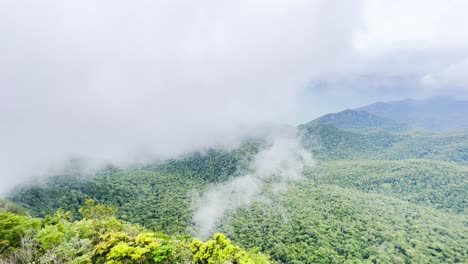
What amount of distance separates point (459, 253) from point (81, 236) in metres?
102

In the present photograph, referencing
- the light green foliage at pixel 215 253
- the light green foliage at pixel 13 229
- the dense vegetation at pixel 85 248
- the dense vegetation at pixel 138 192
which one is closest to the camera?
the dense vegetation at pixel 85 248

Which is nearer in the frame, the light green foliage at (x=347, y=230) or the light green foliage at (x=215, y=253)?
the light green foliage at (x=215, y=253)

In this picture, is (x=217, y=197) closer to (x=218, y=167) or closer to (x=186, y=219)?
(x=186, y=219)

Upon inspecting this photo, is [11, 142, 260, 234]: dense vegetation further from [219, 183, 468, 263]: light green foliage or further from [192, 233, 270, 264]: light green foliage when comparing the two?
[192, 233, 270, 264]: light green foliage

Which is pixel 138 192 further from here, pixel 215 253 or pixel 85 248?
→ pixel 215 253

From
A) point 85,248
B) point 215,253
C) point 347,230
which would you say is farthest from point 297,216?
point 85,248

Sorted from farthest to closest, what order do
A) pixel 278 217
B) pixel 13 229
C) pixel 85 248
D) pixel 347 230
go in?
pixel 278 217
pixel 347 230
pixel 85 248
pixel 13 229

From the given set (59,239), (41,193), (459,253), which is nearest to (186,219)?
(41,193)

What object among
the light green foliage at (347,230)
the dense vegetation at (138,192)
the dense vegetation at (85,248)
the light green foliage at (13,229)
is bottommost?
the light green foliage at (347,230)

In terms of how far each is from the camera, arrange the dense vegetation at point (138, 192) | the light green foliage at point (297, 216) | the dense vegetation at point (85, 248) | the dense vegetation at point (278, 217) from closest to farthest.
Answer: the dense vegetation at point (85, 248)
the dense vegetation at point (278, 217)
the light green foliage at point (297, 216)
the dense vegetation at point (138, 192)

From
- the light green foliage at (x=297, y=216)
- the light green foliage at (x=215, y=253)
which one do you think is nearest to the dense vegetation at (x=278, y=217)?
the light green foliage at (x=215, y=253)

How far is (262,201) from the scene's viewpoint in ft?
411

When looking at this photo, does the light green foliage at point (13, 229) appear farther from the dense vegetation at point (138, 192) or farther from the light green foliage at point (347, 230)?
the light green foliage at point (347, 230)

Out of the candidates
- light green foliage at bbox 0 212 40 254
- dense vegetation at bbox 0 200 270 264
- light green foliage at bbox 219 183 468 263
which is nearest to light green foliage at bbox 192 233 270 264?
dense vegetation at bbox 0 200 270 264
